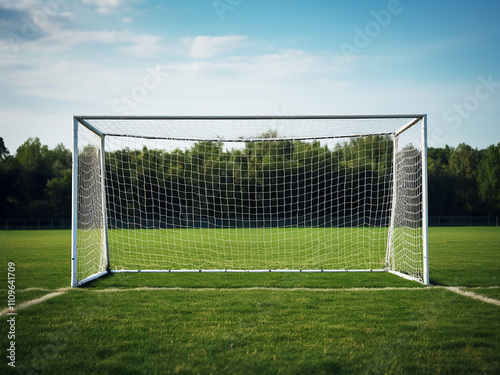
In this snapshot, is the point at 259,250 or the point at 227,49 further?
the point at 259,250

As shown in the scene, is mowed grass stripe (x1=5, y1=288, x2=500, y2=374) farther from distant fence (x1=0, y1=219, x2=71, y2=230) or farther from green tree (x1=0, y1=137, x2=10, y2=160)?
green tree (x1=0, y1=137, x2=10, y2=160)

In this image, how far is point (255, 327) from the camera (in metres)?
4.11

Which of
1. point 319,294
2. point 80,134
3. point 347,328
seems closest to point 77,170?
point 80,134

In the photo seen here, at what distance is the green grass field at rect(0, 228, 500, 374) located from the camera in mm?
3164

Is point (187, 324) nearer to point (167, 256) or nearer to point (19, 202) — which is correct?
point (167, 256)

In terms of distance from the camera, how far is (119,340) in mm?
3695

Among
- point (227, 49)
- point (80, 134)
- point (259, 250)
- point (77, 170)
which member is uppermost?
point (227, 49)

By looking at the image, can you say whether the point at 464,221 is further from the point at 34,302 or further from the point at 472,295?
the point at 34,302

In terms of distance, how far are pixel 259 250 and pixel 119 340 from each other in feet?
29.2

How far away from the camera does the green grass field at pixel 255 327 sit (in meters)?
3.16

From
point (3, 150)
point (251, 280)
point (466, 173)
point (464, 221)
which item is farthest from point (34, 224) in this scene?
point (466, 173)

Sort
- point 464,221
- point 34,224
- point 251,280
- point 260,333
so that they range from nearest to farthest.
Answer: point 260,333
point 251,280
point 34,224
point 464,221

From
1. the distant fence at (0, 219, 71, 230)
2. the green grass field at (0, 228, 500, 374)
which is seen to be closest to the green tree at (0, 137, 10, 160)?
the distant fence at (0, 219, 71, 230)

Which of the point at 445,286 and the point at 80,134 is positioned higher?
the point at 80,134
